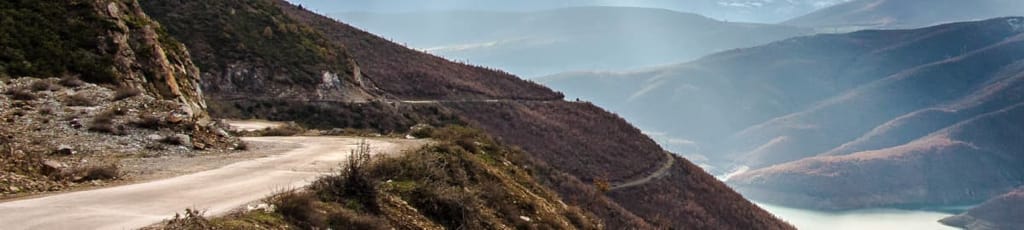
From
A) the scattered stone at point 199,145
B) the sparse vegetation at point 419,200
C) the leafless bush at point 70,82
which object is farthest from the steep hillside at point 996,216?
the leafless bush at point 70,82

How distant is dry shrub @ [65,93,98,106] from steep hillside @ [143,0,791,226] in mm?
20737

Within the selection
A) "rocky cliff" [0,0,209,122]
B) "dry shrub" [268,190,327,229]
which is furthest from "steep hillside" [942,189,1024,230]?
"dry shrub" [268,190,327,229]

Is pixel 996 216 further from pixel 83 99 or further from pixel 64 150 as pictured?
pixel 64 150

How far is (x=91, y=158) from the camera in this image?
13.0m

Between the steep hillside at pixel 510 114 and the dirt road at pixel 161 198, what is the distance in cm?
1973

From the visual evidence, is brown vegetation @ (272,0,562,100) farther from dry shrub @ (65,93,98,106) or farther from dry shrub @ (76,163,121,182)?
dry shrub @ (76,163,121,182)

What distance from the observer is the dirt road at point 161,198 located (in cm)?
862

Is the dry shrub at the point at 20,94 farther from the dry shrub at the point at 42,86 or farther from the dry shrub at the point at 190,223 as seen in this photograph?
the dry shrub at the point at 190,223

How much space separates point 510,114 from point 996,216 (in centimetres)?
16197

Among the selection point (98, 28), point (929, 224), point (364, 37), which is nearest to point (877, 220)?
point (929, 224)

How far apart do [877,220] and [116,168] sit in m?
209

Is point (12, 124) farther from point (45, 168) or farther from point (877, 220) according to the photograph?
point (877, 220)

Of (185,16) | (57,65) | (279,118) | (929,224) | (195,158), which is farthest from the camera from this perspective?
(929,224)

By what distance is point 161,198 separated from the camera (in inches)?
413
